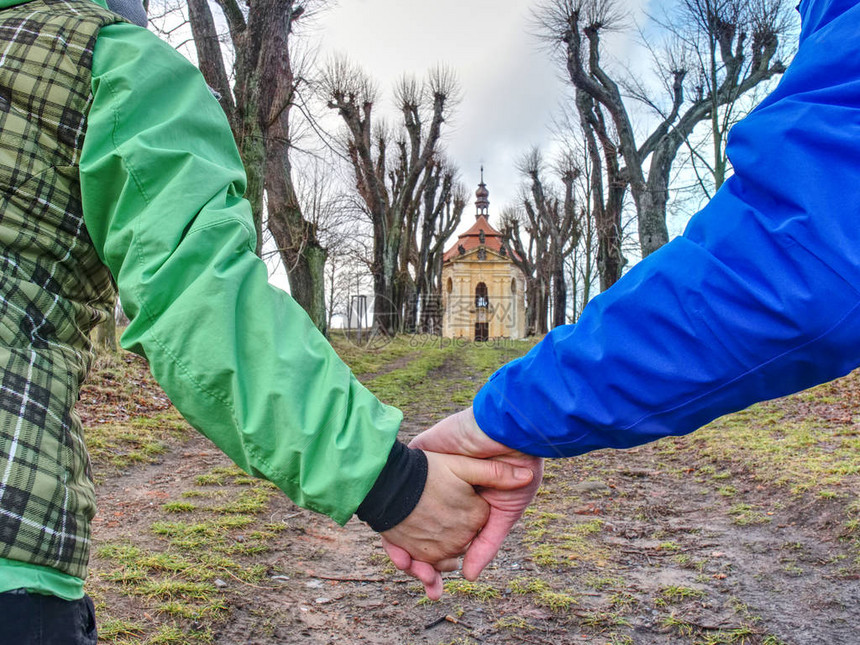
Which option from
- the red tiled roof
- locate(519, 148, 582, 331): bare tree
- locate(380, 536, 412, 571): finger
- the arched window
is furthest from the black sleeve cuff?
the red tiled roof

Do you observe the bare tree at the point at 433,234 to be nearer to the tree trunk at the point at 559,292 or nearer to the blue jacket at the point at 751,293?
the tree trunk at the point at 559,292

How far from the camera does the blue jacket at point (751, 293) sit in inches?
47.0

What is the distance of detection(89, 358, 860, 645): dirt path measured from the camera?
9.02ft

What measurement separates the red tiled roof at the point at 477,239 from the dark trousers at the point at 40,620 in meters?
68.3

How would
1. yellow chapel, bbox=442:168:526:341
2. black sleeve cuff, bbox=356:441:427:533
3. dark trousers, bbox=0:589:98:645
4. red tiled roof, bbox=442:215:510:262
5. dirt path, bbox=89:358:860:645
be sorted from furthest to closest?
red tiled roof, bbox=442:215:510:262 < yellow chapel, bbox=442:168:526:341 < dirt path, bbox=89:358:860:645 < black sleeve cuff, bbox=356:441:427:533 < dark trousers, bbox=0:589:98:645

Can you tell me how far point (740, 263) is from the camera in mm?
1277

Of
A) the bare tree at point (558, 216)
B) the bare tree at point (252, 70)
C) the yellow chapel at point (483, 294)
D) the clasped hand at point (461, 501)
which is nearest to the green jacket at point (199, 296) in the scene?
the clasped hand at point (461, 501)

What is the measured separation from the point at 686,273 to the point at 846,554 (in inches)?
123

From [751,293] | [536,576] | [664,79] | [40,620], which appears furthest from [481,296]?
[40,620]

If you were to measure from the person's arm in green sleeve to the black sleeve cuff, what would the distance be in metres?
0.09

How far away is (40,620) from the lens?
111 centimetres

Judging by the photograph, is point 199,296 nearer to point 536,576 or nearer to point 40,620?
point 40,620

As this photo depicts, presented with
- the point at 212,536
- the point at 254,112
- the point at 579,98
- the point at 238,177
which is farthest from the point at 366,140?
the point at 238,177

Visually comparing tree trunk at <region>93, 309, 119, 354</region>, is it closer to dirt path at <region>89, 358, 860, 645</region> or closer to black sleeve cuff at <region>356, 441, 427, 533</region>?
dirt path at <region>89, 358, 860, 645</region>
